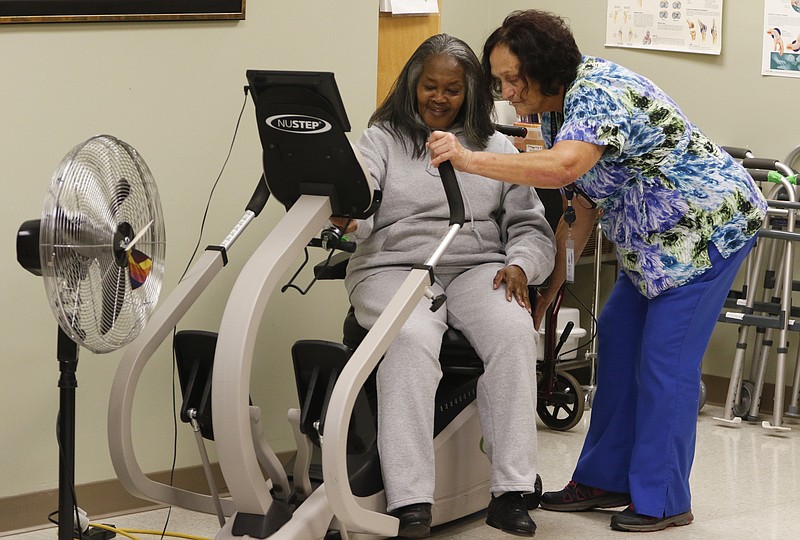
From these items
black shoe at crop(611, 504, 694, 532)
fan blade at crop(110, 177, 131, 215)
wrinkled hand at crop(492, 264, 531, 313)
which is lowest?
black shoe at crop(611, 504, 694, 532)

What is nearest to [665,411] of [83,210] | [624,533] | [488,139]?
[624,533]

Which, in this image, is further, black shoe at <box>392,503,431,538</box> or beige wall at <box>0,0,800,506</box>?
beige wall at <box>0,0,800,506</box>

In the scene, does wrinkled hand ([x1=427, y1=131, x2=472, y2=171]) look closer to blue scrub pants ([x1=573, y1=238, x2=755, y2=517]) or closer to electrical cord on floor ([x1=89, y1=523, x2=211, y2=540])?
blue scrub pants ([x1=573, y1=238, x2=755, y2=517])

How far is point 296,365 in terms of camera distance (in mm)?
2471

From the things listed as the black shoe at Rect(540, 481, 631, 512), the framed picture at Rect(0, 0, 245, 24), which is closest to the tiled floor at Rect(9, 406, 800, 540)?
the black shoe at Rect(540, 481, 631, 512)

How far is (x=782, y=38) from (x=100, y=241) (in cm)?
308

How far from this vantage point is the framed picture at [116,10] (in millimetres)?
2646

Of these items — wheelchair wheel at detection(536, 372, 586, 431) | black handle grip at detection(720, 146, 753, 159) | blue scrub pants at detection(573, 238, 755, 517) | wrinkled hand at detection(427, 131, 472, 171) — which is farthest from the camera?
black handle grip at detection(720, 146, 753, 159)

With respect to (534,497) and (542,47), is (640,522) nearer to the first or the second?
(534,497)

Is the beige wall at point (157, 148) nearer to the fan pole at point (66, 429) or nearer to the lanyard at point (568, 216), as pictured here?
the fan pole at point (66, 429)

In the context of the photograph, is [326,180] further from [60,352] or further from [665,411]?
[665,411]

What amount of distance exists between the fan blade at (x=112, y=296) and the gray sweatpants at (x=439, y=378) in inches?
27.4

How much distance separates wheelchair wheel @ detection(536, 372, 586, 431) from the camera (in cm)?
Result: 394

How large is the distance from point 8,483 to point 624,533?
64.9 inches
